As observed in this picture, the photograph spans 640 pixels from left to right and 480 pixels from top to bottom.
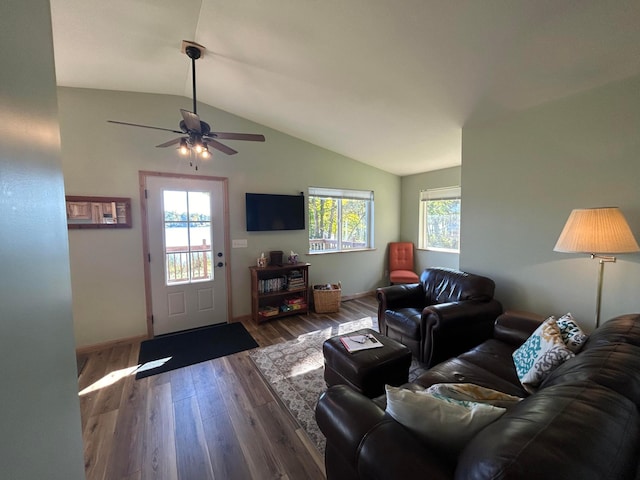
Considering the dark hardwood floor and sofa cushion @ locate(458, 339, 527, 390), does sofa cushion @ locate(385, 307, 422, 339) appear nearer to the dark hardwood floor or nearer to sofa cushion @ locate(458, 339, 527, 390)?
sofa cushion @ locate(458, 339, 527, 390)

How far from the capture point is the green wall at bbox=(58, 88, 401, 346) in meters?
2.89

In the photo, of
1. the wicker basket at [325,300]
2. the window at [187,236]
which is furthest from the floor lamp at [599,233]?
the window at [187,236]

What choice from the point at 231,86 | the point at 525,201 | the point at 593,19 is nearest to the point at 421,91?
the point at 593,19

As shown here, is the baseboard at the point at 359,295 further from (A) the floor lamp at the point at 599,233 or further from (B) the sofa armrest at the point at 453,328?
(A) the floor lamp at the point at 599,233

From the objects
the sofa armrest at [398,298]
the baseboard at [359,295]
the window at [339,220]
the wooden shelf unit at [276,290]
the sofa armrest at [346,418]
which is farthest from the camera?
the baseboard at [359,295]

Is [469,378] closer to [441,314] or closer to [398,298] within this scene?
[441,314]

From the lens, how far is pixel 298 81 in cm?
266

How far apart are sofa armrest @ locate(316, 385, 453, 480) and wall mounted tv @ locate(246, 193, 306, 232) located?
9.48ft

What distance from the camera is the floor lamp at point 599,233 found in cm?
180

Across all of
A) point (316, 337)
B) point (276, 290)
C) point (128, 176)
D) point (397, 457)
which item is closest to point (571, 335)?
point (397, 457)

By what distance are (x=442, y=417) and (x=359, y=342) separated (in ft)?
3.83

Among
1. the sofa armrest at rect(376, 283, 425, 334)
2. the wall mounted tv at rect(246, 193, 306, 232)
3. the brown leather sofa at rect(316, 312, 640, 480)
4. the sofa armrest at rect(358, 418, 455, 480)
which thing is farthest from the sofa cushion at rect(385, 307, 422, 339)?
the wall mounted tv at rect(246, 193, 306, 232)

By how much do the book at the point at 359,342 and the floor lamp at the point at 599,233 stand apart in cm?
161

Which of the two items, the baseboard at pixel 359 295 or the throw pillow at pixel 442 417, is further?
the baseboard at pixel 359 295
